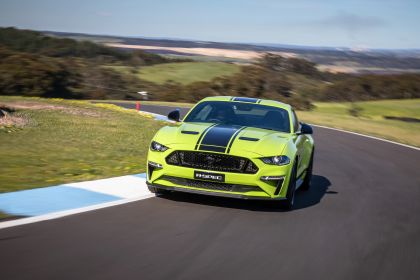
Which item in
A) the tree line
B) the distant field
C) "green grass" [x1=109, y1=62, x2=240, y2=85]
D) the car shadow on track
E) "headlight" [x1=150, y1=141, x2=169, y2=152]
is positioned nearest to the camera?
"headlight" [x1=150, y1=141, x2=169, y2=152]

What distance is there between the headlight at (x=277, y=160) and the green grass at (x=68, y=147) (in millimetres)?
3204

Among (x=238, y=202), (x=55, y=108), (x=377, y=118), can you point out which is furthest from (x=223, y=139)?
(x=377, y=118)

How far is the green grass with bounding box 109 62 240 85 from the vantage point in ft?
222

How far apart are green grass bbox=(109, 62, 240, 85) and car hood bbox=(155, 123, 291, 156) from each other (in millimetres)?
55904

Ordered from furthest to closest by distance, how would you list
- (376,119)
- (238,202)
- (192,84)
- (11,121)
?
(192,84)
(376,119)
(11,121)
(238,202)

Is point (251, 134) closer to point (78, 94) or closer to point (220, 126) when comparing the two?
point (220, 126)

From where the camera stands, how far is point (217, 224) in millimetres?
7172

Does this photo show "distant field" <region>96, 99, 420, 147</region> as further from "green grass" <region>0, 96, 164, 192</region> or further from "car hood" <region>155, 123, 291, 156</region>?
"car hood" <region>155, 123, 291, 156</region>

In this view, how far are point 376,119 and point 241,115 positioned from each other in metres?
28.9

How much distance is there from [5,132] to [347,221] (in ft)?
30.9

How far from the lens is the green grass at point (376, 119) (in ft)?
84.9

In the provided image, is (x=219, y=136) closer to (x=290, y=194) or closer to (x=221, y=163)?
(x=221, y=163)

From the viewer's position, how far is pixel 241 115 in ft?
31.0

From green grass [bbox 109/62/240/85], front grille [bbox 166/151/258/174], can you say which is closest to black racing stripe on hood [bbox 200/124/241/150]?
front grille [bbox 166/151/258/174]
